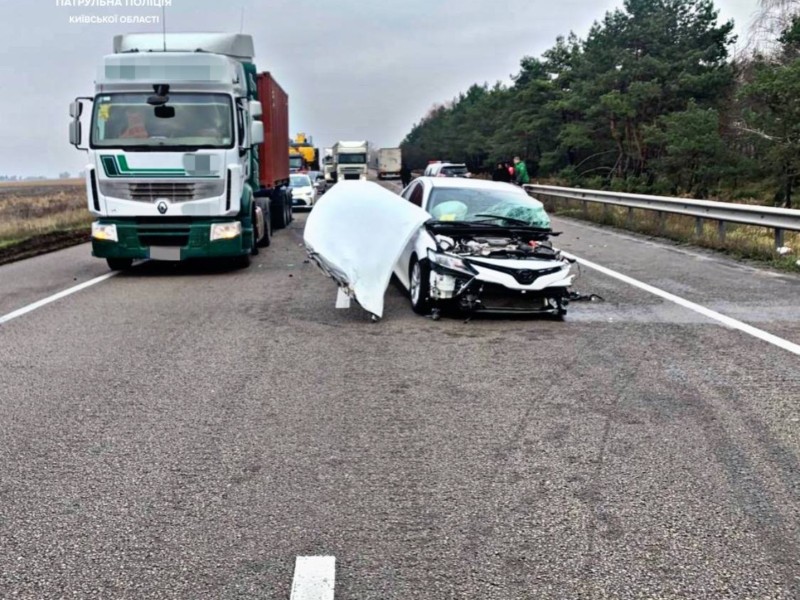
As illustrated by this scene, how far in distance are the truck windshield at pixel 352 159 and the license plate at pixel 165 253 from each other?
48184 mm

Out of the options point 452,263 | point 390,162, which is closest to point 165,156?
point 452,263

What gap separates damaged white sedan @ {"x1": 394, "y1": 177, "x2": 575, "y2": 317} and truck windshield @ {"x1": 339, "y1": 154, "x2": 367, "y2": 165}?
50.8 metres

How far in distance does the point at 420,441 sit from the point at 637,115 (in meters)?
42.2

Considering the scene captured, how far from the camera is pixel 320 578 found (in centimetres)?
338

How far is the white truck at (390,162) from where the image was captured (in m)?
79.9

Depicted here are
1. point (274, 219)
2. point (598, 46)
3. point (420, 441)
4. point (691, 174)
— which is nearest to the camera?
point (420, 441)

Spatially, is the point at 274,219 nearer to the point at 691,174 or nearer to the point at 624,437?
the point at 624,437

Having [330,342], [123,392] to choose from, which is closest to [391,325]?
[330,342]

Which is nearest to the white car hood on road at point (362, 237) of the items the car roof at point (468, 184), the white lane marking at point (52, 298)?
the car roof at point (468, 184)

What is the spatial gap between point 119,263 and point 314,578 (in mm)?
11535

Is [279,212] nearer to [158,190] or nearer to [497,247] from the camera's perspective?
[158,190]

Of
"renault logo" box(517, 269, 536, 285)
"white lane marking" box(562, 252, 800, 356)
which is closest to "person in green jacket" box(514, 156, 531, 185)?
"white lane marking" box(562, 252, 800, 356)

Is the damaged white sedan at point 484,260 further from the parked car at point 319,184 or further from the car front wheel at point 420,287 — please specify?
the parked car at point 319,184

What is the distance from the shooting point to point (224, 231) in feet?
42.7
